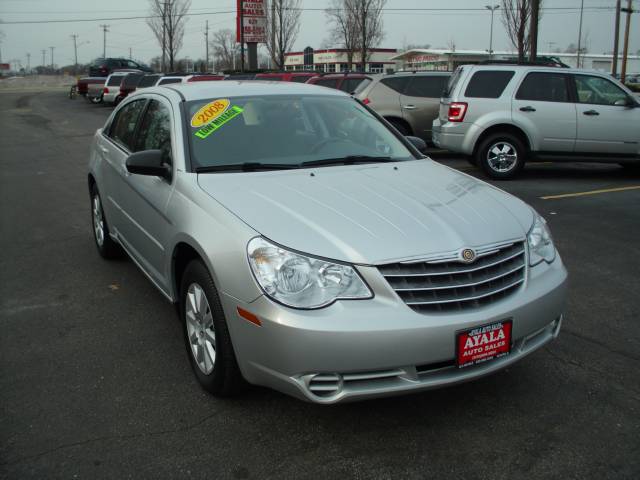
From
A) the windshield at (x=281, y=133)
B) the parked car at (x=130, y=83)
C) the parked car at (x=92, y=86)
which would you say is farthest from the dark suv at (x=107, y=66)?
the windshield at (x=281, y=133)

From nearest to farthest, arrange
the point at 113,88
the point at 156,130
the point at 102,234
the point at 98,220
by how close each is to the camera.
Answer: the point at 156,130
the point at 102,234
the point at 98,220
the point at 113,88

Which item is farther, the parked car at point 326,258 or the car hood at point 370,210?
the car hood at point 370,210

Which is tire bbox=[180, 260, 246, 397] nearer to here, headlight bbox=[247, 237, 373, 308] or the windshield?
headlight bbox=[247, 237, 373, 308]

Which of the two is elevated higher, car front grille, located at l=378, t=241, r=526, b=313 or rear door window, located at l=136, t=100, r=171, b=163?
rear door window, located at l=136, t=100, r=171, b=163

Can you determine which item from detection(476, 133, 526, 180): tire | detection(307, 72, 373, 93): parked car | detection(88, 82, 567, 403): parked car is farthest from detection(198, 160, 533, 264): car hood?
detection(307, 72, 373, 93): parked car

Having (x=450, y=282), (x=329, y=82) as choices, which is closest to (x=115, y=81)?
(x=329, y=82)

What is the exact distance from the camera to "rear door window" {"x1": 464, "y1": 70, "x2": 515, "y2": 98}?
10234 mm

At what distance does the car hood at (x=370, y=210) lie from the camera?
284cm

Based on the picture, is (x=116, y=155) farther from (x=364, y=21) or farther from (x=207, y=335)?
(x=364, y=21)

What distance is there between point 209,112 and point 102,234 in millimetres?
2181

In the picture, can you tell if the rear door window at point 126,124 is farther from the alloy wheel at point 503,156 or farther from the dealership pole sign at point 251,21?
the dealership pole sign at point 251,21

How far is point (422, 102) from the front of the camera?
1248 cm

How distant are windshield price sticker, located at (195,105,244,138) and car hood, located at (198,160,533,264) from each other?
46 cm

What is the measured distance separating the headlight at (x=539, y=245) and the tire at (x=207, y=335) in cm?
156
